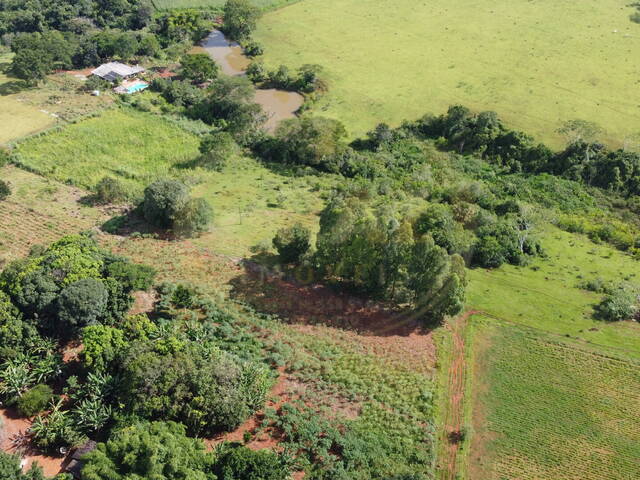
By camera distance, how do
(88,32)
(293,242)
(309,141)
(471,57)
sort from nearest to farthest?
(293,242) < (309,141) < (471,57) < (88,32)

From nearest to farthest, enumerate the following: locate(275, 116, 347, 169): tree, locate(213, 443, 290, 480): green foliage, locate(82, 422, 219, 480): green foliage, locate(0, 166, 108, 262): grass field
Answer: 1. locate(82, 422, 219, 480): green foliage
2. locate(213, 443, 290, 480): green foliage
3. locate(0, 166, 108, 262): grass field
4. locate(275, 116, 347, 169): tree

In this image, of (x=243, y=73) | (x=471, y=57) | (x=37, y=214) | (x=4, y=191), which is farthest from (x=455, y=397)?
(x=471, y=57)

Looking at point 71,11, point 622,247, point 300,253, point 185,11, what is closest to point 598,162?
point 622,247

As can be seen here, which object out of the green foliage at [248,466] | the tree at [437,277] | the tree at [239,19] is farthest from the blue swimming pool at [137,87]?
the green foliage at [248,466]

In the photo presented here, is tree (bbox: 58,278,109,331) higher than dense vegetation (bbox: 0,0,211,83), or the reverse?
dense vegetation (bbox: 0,0,211,83)

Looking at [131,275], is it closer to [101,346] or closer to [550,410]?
[101,346]

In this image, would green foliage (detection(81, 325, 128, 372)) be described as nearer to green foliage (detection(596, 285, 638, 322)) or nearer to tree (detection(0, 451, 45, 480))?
tree (detection(0, 451, 45, 480))

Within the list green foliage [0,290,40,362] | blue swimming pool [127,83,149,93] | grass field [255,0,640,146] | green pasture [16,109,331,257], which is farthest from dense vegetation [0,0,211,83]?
green foliage [0,290,40,362]
